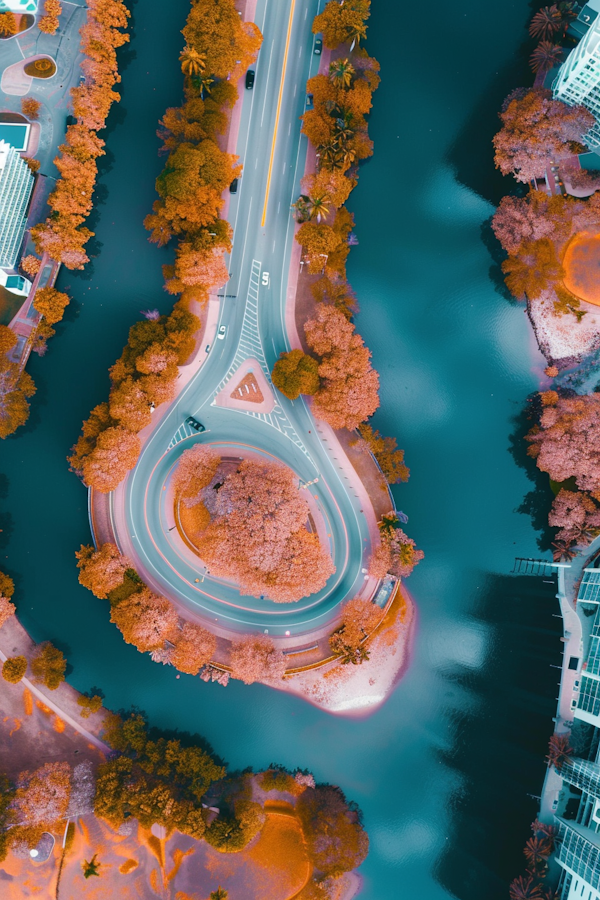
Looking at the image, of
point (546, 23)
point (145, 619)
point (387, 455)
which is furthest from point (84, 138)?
point (546, 23)

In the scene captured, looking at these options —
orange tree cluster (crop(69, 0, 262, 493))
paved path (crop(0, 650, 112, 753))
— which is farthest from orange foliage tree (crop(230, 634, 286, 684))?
orange tree cluster (crop(69, 0, 262, 493))

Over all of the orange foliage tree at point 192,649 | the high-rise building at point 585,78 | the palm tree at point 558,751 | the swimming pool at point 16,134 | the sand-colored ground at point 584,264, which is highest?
the high-rise building at point 585,78

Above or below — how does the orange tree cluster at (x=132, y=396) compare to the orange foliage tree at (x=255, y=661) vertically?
above

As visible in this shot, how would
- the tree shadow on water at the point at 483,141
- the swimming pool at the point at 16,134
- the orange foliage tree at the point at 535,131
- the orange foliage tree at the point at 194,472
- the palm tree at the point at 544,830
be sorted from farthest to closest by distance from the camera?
the tree shadow on water at the point at 483,141 → the swimming pool at the point at 16,134 → the palm tree at the point at 544,830 → the orange foliage tree at the point at 194,472 → the orange foliage tree at the point at 535,131

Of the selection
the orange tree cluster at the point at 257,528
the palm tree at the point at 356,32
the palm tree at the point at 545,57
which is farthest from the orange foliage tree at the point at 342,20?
the orange tree cluster at the point at 257,528

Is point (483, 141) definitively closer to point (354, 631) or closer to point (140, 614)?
point (354, 631)

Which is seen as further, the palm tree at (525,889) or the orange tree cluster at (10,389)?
the orange tree cluster at (10,389)

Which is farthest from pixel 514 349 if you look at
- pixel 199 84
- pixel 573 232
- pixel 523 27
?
pixel 199 84

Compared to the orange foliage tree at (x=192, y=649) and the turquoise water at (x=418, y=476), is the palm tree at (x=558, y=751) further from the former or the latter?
the orange foliage tree at (x=192, y=649)
